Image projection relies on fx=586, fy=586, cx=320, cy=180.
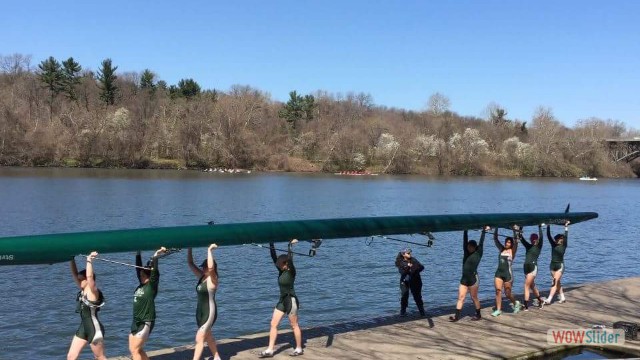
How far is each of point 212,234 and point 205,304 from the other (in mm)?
1257

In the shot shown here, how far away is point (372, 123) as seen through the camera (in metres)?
135

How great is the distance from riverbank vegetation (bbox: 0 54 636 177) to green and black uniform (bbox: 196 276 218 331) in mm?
103769

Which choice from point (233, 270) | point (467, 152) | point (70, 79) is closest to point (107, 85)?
point (70, 79)

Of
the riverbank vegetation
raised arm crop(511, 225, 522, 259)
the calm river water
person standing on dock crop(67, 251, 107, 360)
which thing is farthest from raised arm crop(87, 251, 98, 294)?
the riverbank vegetation

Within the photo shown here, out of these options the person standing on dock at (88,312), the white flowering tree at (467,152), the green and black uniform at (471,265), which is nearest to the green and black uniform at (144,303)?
the person standing on dock at (88,312)

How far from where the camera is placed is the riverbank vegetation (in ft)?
355

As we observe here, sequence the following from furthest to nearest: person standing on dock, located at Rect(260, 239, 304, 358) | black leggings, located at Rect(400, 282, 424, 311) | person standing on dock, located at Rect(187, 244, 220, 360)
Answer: black leggings, located at Rect(400, 282, 424, 311)
person standing on dock, located at Rect(260, 239, 304, 358)
person standing on dock, located at Rect(187, 244, 220, 360)

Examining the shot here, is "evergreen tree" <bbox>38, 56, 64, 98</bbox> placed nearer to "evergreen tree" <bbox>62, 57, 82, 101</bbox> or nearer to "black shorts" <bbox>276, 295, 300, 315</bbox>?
"evergreen tree" <bbox>62, 57, 82, 101</bbox>

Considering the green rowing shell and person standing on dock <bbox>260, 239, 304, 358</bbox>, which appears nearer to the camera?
the green rowing shell

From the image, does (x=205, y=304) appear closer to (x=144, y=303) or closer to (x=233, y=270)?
(x=144, y=303)

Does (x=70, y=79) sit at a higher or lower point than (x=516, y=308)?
higher

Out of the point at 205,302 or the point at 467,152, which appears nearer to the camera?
the point at 205,302

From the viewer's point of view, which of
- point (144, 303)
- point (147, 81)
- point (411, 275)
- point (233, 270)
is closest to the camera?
point (144, 303)

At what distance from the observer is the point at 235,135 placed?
119m
